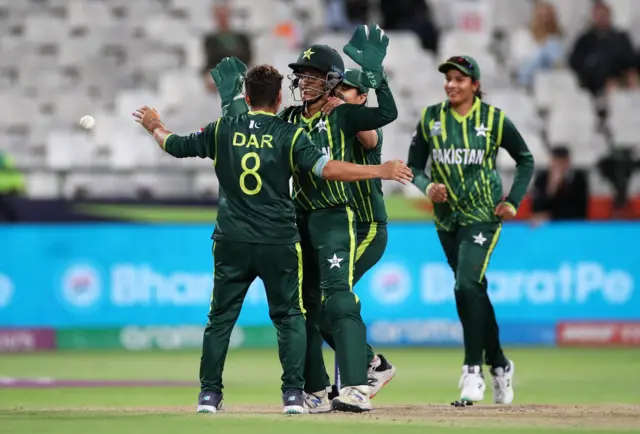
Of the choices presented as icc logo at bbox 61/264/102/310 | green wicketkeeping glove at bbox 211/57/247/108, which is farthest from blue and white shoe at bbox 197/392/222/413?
icc logo at bbox 61/264/102/310

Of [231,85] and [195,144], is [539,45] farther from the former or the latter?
[195,144]

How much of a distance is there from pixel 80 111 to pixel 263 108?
11.4m

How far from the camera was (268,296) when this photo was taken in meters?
7.92

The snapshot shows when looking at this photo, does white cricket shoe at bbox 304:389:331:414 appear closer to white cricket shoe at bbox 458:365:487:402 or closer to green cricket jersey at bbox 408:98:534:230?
white cricket shoe at bbox 458:365:487:402

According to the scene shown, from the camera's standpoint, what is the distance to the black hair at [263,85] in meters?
7.90

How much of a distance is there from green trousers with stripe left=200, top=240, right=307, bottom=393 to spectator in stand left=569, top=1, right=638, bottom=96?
11450mm

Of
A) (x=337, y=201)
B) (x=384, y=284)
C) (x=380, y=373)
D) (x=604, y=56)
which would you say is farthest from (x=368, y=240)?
(x=604, y=56)

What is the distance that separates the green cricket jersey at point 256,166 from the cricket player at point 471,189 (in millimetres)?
1722

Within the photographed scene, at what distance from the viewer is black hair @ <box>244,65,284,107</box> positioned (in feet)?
25.9

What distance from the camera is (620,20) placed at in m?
19.9

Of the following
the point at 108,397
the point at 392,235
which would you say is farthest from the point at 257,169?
the point at 392,235

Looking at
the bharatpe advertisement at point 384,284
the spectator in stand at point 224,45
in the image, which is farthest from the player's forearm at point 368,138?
the spectator in stand at point 224,45

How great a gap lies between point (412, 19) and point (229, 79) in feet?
37.9

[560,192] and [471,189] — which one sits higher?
[560,192]
